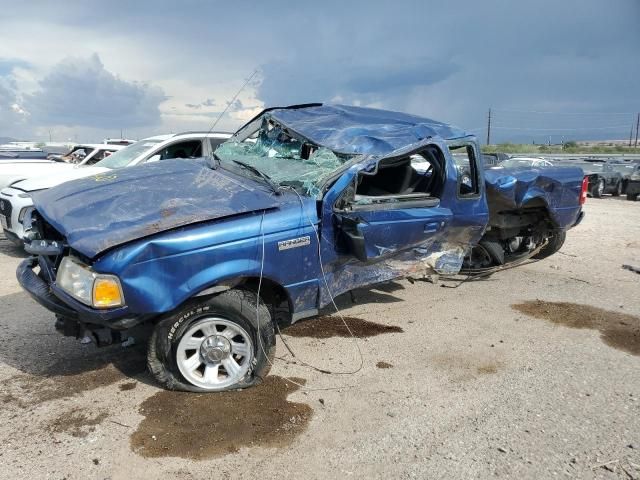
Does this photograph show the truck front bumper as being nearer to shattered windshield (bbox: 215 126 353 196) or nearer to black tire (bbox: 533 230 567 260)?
shattered windshield (bbox: 215 126 353 196)

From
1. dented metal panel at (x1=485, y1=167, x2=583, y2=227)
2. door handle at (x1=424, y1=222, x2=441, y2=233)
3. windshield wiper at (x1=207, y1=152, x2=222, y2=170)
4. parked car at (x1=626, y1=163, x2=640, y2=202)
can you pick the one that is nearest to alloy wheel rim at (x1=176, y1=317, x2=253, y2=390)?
windshield wiper at (x1=207, y1=152, x2=222, y2=170)

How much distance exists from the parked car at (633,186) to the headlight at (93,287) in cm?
2085

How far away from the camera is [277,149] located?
5.01m

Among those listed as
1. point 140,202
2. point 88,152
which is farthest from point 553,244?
point 88,152

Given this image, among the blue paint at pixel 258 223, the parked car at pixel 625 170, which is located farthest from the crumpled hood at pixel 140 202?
the parked car at pixel 625 170

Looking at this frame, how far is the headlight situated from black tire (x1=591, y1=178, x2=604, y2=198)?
2149 cm

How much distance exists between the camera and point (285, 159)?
4.73 meters

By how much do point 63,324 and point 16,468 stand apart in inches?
36.7

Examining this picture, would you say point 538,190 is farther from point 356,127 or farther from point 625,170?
point 625,170

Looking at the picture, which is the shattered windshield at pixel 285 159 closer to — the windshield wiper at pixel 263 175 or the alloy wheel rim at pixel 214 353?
the windshield wiper at pixel 263 175

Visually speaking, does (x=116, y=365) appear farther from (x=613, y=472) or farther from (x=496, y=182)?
(x=496, y=182)

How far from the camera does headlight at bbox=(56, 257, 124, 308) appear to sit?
3102 mm

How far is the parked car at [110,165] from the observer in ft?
22.0

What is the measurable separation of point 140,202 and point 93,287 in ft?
2.51
